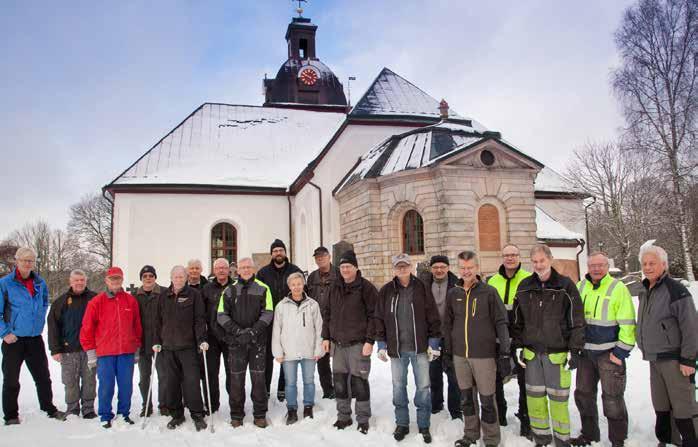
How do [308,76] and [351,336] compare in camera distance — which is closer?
[351,336]

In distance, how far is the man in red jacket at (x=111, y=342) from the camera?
641 centimetres

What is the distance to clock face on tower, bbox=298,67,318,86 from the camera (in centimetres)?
3161

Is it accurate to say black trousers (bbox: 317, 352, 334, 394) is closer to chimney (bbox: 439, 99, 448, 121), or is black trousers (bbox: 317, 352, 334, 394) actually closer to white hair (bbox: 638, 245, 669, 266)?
white hair (bbox: 638, 245, 669, 266)

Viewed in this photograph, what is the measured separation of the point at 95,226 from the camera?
1694 inches

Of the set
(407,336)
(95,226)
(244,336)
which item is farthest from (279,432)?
(95,226)

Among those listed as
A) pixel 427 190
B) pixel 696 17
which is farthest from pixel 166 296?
pixel 696 17

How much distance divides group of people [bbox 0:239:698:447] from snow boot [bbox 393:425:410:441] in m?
0.02

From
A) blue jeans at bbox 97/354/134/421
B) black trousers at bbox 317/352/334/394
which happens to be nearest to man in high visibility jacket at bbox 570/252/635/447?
black trousers at bbox 317/352/334/394

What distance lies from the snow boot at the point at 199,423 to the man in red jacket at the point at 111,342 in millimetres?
805

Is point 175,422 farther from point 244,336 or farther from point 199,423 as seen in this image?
point 244,336

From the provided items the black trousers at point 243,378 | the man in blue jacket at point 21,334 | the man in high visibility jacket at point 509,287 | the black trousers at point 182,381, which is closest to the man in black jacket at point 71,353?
the man in blue jacket at point 21,334

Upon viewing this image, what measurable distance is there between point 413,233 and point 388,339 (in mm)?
8759

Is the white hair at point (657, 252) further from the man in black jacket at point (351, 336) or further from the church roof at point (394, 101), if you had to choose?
the church roof at point (394, 101)

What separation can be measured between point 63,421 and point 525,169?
462 inches
